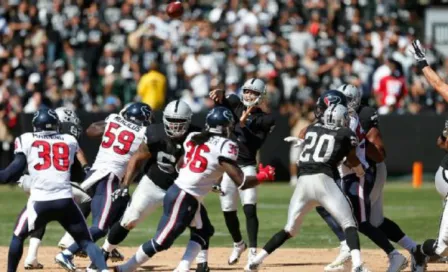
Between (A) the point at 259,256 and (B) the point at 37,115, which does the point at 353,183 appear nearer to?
(A) the point at 259,256

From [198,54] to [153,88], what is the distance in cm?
242

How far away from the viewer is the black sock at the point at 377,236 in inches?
436

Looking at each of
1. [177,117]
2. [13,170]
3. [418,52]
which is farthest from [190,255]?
[418,52]

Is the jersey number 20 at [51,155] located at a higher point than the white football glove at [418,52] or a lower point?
lower

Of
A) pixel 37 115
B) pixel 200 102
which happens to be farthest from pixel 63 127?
pixel 200 102

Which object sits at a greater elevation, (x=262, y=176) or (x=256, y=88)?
(x=256, y=88)

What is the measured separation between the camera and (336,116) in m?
10.7

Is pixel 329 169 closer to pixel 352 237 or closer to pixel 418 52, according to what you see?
pixel 352 237

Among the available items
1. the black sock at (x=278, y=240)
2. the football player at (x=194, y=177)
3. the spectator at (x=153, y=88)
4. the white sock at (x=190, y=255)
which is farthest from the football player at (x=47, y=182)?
the spectator at (x=153, y=88)

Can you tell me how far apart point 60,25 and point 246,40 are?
13.5ft

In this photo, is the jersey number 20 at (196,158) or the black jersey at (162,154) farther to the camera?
the black jersey at (162,154)

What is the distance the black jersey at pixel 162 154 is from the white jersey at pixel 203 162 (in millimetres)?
523

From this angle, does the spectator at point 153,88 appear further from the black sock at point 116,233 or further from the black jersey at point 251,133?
the black sock at point 116,233

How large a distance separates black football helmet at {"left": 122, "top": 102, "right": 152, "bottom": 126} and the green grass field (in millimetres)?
2734
